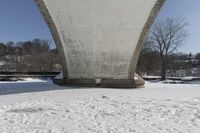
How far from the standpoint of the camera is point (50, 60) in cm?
4766

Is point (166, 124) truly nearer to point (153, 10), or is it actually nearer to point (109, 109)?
point (109, 109)

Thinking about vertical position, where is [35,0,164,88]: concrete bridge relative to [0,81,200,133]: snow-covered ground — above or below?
above

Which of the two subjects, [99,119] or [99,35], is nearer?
[99,119]

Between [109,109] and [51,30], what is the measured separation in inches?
313

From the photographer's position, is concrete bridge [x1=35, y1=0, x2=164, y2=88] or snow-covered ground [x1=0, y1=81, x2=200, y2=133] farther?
concrete bridge [x1=35, y1=0, x2=164, y2=88]

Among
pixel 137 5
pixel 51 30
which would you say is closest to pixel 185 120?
pixel 137 5

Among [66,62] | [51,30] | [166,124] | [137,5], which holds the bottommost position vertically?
[166,124]

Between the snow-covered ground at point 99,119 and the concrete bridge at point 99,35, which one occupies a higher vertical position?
the concrete bridge at point 99,35

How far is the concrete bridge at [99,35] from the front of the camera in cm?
1363

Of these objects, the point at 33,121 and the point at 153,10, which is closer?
the point at 33,121

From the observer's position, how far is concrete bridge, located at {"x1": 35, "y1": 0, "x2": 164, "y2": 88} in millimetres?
13633

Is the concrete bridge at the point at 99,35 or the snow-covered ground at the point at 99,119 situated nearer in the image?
the snow-covered ground at the point at 99,119

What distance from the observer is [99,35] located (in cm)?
1446

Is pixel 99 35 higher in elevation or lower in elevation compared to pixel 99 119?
higher
